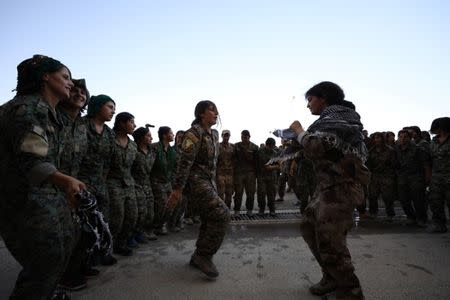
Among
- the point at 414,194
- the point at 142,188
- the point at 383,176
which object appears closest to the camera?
the point at 142,188

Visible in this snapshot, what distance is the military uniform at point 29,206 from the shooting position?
177 centimetres

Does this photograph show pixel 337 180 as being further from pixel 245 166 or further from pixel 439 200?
pixel 245 166

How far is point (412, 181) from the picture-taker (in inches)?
262

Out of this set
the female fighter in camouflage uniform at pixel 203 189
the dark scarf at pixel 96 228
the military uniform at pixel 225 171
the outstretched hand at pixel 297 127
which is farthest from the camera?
the military uniform at pixel 225 171

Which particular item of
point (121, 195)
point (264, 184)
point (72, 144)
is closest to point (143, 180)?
point (121, 195)

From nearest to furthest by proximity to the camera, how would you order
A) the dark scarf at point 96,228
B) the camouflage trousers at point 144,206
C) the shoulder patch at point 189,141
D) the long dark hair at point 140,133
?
the dark scarf at point 96,228
the shoulder patch at point 189,141
the camouflage trousers at point 144,206
the long dark hair at point 140,133

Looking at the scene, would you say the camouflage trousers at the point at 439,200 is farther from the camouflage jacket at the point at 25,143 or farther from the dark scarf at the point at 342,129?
the camouflage jacket at the point at 25,143

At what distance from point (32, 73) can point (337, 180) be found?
7.92ft

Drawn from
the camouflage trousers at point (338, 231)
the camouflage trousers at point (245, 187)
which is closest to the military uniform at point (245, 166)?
the camouflage trousers at point (245, 187)

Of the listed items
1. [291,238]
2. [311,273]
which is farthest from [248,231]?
[311,273]

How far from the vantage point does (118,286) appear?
3191 mm

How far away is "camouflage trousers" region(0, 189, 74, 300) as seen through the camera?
1841 mm

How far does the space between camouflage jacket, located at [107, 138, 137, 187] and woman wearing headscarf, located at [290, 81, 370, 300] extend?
2.50m

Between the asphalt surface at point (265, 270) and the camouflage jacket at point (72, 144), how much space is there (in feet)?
4.00
